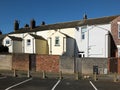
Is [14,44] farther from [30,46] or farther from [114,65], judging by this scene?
[114,65]

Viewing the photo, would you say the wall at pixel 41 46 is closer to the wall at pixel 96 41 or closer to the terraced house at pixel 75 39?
the terraced house at pixel 75 39

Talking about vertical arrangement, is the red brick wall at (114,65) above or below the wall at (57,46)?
below

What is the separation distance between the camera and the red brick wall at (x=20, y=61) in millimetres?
42812

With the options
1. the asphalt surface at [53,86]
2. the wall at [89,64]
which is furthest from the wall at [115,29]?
the asphalt surface at [53,86]

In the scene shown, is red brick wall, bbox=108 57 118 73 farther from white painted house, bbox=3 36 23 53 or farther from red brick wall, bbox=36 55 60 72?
white painted house, bbox=3 36 23 53

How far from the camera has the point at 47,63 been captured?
41156 millimetres

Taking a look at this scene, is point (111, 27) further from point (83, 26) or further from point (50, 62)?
point (50, 62)

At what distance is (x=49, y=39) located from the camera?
53.7 metres

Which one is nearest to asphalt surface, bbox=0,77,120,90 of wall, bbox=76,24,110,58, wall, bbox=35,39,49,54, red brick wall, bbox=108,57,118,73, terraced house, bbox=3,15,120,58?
red brick wall, bbox=108,57,118,73

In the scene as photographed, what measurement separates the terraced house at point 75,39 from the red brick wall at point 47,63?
720cm

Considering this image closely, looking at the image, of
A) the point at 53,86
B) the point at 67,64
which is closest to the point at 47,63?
the point at 67,64

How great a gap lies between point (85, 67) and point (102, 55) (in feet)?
18.7

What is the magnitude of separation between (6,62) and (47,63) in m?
7.17

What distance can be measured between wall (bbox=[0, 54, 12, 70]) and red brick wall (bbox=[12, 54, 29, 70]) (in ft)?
2.20
